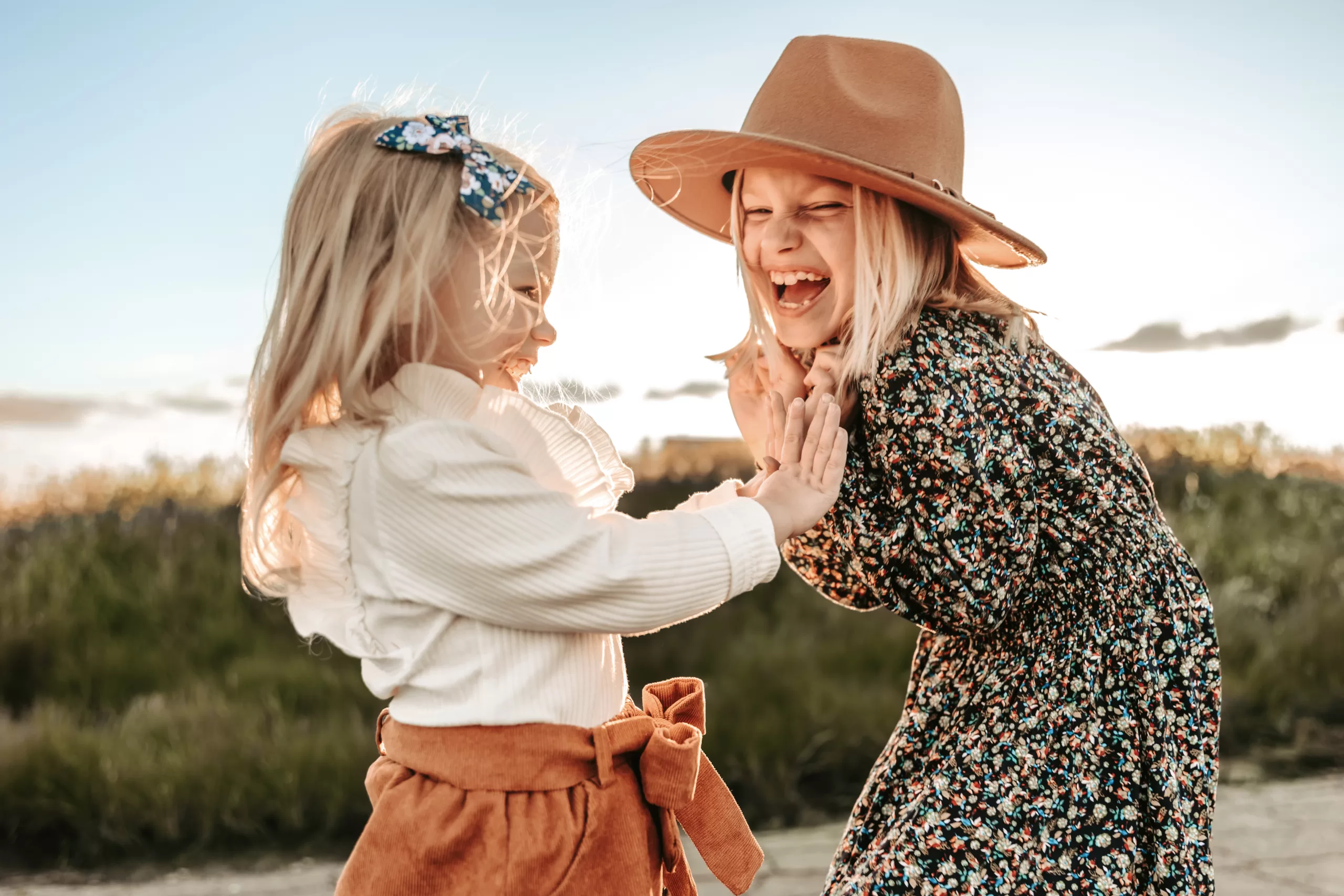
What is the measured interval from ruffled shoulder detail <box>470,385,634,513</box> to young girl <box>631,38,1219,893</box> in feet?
1.33

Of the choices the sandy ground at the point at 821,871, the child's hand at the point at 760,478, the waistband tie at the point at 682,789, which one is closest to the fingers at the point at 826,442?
the child's hand at the point at 760,478

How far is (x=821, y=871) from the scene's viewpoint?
12.1ft

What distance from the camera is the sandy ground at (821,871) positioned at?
3547 millimetres

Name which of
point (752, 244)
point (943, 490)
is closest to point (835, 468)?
point (943, 490)

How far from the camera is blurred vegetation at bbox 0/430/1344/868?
3.92m

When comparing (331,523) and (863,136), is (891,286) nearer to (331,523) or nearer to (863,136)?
(863,136)

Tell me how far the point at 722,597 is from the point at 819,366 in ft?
1.61

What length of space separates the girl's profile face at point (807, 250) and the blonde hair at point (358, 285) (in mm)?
516

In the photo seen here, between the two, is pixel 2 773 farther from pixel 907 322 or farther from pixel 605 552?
pixel 907 322

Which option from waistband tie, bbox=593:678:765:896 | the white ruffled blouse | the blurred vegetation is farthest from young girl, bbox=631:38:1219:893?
the blurred vegetation

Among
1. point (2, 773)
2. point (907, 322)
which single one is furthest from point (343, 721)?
point (907, 322)

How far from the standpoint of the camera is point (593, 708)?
1662 mm

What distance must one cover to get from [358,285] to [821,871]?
281 cm

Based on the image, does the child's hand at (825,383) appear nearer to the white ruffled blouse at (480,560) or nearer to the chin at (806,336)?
the chin at (806,336)
